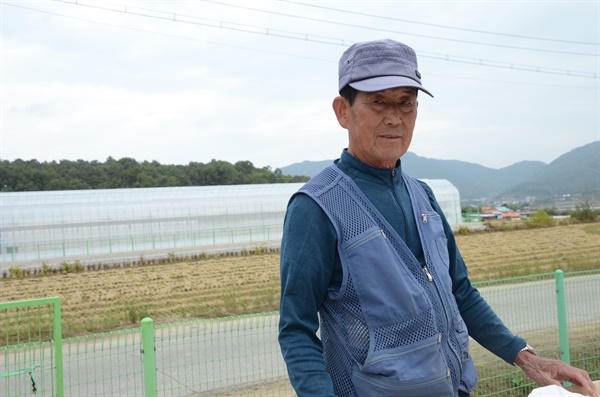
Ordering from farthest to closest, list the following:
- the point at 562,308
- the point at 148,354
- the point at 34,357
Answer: the point at 562,308
the point at 34,357
the point at 148,354

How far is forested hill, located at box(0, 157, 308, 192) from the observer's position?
46844 millimetres

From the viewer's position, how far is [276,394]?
590cm

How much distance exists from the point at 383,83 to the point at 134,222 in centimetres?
2502

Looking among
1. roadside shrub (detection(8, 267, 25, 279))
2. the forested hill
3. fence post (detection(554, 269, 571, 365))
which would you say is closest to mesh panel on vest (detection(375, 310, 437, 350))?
fence post (detection(554, 269, 571, 365))

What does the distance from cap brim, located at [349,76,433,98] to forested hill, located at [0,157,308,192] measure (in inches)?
1911

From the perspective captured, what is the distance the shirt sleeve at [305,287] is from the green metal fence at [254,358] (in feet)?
9.66

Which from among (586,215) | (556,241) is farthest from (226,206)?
(586,215)

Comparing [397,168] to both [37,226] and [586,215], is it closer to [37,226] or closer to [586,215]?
[37,226]

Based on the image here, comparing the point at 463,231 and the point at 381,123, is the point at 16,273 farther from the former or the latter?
the point at 463,231

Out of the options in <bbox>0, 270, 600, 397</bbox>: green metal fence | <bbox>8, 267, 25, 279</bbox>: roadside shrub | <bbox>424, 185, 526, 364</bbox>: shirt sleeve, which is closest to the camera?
<bbox>424, 185, 526, 364</bbox>: shirt sleeve

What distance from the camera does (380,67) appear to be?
4.95ft

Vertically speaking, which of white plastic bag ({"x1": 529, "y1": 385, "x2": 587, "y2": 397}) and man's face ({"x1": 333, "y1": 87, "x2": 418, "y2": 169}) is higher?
man's face ({"x1": 333, "y1": 87, "x2": 418, "y2": 169})

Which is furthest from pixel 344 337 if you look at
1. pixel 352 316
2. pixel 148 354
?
pixel 148 354

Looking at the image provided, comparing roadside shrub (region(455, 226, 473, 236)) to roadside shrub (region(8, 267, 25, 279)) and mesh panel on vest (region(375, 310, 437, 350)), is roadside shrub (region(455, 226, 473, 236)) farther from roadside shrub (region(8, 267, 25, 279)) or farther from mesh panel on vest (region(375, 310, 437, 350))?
mesh panel on vest (region(375, 310, 437, 350))
